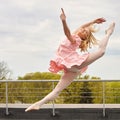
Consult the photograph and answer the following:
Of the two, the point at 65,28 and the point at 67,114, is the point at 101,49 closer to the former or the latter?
the point at 65,28

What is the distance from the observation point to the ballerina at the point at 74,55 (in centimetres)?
646

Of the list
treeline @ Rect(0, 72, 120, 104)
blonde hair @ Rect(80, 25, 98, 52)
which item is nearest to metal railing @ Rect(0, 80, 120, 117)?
treeline @ Rect(0, 72, 120, 104)

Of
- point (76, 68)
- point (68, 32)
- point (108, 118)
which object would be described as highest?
Result: point (68, 32)

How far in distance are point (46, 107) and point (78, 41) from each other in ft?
20.8

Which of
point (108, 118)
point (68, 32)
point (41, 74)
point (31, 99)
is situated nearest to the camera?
point (68, 32)

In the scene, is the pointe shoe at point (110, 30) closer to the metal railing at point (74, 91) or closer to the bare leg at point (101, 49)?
the bare leg at point (101, 49)

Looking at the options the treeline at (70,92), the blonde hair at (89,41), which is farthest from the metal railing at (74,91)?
the blonde hair at (89,41)

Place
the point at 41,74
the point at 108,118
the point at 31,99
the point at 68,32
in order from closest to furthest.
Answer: the point at 68,32
the point at 108,118
the point at 31,99
the point at 41,74

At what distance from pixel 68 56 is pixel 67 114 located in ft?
18.9

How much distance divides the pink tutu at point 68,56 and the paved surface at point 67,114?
562 centimetres

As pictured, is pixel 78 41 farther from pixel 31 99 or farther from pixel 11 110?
pixel 31 99

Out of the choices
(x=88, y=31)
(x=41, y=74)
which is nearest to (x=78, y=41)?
(x=88, y=31)

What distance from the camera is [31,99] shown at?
15.2 m

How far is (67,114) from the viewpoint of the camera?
1222 cm
